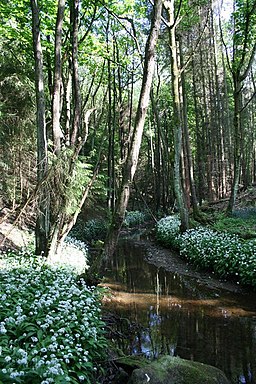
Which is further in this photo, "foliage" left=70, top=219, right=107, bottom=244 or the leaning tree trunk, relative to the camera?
"foliage" left=70, top=219, right=107, bottom=244

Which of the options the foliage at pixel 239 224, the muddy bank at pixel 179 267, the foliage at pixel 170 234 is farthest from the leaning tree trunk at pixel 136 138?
the foliage at pixel 170 234

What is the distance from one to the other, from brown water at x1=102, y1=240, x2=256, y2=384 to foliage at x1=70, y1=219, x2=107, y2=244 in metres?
8.43

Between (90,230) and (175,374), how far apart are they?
16771mm

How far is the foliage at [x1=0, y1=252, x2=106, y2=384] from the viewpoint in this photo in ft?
10.8

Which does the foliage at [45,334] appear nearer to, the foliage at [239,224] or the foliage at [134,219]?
the foliage at [239,224]

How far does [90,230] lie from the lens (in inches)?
831

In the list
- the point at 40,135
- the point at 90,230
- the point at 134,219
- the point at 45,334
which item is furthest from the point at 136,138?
the point at 134,219

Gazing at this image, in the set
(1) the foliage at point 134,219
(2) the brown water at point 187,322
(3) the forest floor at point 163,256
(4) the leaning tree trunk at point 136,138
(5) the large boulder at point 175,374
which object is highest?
(4) the leaning tree trunk at point 136,138

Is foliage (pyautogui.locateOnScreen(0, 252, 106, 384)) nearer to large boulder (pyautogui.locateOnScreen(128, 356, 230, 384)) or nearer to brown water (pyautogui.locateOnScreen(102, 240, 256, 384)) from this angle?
large boulder (pyautogui.locateOnScreen(128, 356, 230, 384))

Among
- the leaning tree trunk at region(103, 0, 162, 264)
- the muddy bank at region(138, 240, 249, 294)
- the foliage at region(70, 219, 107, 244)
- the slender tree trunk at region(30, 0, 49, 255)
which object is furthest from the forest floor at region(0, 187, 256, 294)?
the foliage at region(70, 219, 107, 244)

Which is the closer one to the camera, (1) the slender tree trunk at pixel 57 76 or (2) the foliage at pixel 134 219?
(1) the slender tree trunk at pixel 57 76

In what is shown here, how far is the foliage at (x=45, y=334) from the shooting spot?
3.29m

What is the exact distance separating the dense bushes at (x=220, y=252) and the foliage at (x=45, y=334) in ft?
17.2

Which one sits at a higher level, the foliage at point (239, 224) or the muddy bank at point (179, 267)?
the foliage at point (239, 224)
